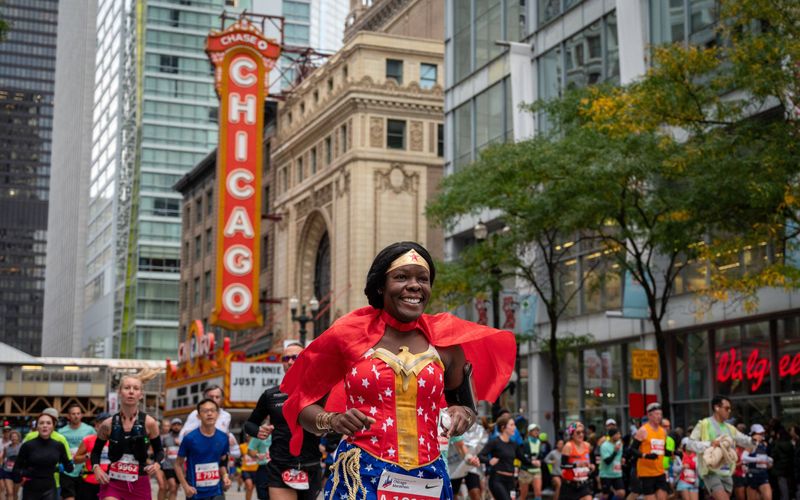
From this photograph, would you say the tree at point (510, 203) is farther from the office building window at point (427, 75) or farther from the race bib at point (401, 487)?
the office building window at point (427, 75)

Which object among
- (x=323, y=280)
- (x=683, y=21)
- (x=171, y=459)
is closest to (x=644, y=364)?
(x=171, y=459)

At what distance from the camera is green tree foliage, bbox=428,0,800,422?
795 inches

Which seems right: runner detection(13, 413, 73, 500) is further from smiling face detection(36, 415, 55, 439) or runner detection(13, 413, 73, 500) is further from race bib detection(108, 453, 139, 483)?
race bib detection(108, 453, 139, 483)

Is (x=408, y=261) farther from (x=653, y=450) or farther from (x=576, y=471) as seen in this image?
(x=576, y=471)

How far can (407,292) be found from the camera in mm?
6715

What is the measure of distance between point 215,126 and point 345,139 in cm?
5793

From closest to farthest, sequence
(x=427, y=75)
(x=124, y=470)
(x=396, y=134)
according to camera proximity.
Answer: (x=124, y=470), (x=396, y=134), (x=427, y=75)

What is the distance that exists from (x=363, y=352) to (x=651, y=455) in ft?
41.8

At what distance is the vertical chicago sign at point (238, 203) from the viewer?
59312 millimetres

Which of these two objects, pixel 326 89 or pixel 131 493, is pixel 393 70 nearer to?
pixel 326 89

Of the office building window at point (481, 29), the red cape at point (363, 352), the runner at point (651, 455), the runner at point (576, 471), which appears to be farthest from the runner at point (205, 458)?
the office building window at point (481, 29)

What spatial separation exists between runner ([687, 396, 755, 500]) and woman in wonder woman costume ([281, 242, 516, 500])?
10.2 meters

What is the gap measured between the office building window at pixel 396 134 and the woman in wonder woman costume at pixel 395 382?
5178 centimetres

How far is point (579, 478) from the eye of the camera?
65.2 feet
